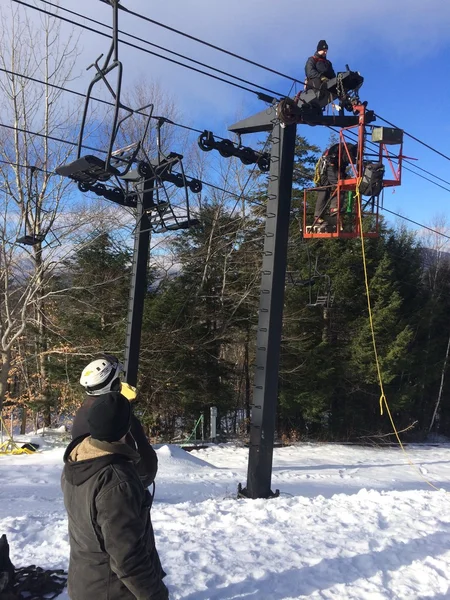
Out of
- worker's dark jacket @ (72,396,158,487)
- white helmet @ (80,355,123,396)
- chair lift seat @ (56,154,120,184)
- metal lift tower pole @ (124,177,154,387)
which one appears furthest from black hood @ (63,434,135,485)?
metal lift tower pole @ (124,177,154,387)

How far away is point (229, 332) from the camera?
19.2m

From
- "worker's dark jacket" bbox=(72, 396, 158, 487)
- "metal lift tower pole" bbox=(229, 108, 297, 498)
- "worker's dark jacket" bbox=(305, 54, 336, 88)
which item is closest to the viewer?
"worker's dark jacket" bbox=(72, 396, 158, 487)

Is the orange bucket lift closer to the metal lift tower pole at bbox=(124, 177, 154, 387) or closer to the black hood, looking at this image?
the metal lift tower pole at bbox=(124, 177, 154, 387)

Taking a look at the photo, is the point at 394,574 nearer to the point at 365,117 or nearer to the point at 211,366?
the point at 365,117

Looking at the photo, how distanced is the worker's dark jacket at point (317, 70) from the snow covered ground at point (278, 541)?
5883mm

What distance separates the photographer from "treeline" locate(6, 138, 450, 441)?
56.3 ft

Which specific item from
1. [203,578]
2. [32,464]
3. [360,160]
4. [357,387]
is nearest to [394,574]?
[203,578]

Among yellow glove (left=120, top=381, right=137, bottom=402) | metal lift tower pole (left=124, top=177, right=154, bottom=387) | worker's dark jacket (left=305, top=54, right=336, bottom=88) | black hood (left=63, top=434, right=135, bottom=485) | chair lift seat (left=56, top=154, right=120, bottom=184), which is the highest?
worker's dark jacket (left=305, top=54, right=336, bottom=88)

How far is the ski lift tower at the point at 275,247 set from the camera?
6633 mm

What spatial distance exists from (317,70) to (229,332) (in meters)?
13.2

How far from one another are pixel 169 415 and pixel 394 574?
643 inches

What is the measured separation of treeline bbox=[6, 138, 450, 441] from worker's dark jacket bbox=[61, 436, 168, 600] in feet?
42.9

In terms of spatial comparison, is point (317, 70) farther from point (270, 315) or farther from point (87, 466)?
point (87, 466)

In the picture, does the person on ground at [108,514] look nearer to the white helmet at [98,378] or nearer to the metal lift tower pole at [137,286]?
the white helmet at [98,378]
